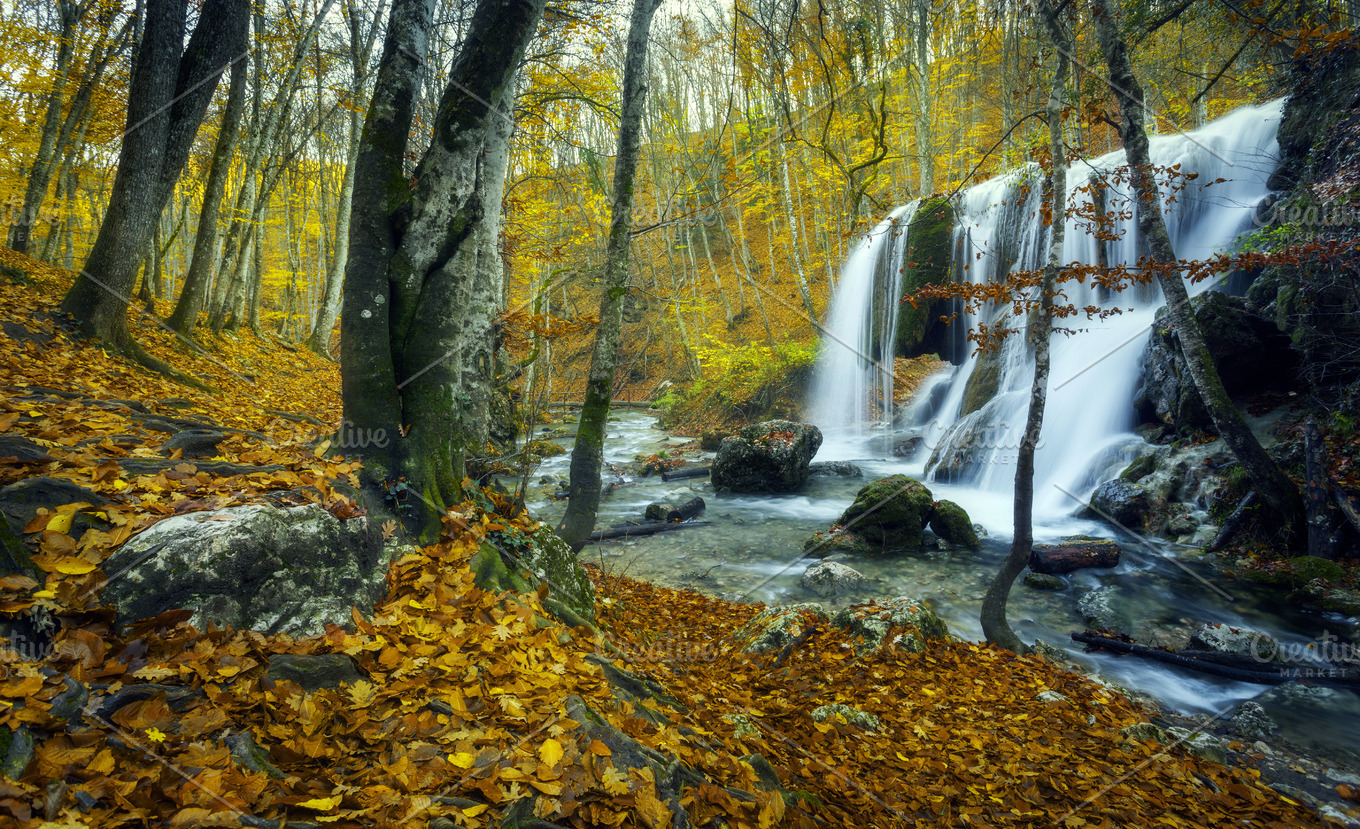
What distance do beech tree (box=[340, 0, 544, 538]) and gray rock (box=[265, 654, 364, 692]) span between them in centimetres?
151

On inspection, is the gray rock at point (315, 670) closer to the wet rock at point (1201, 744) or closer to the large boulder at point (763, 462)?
the wet rock at point (1201, 744)

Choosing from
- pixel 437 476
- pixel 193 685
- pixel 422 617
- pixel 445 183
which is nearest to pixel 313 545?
pixel 422 617

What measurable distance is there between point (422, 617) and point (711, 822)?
1800 mm

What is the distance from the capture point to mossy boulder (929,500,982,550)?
950 cm

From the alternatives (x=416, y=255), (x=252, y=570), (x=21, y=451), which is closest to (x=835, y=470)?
(x=416, y=255)

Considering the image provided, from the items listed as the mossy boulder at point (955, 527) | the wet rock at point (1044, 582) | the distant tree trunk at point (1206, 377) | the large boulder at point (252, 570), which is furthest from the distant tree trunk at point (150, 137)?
the wet rock at point (1044, 582)

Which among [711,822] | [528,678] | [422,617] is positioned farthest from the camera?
[422,617]

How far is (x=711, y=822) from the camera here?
2.29 metres

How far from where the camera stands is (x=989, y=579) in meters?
8.31

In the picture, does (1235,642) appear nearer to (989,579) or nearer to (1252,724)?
(1252,724)

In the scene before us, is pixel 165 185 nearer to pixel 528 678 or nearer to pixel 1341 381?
pixel 528 678

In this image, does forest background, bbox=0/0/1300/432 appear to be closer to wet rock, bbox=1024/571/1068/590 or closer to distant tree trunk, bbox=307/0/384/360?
distant tree trunk, bbox=307/0/384/360

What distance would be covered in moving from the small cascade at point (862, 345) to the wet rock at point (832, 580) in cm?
984

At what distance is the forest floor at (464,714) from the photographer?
1.74m
